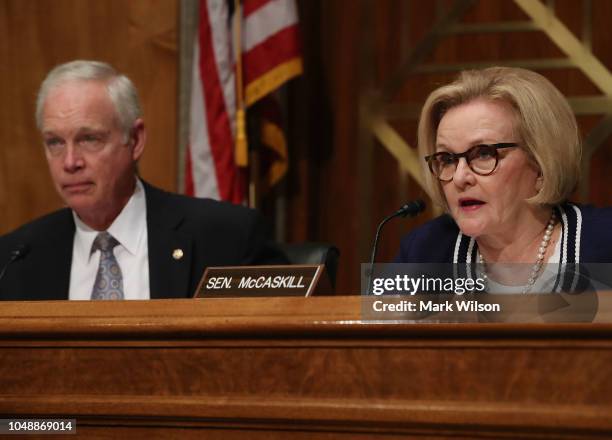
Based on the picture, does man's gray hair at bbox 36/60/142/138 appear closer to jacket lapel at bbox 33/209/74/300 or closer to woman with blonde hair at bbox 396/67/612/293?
jacket lapel at bbox 33/209/74/300

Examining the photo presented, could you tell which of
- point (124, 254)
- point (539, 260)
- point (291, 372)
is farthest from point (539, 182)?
point (124, 254)

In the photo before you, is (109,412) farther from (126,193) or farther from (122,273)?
(126,193)

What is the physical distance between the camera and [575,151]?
2270mm

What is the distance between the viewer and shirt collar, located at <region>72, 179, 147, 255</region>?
120 inches

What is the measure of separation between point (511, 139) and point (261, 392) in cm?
93

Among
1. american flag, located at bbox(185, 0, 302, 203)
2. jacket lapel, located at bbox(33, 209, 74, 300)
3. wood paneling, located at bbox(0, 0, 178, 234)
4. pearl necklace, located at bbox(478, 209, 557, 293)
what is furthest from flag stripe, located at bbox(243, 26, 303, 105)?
pearl necklace, located at bbox(478, 209, 557, 293)

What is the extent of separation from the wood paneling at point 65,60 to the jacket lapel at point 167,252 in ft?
4.56

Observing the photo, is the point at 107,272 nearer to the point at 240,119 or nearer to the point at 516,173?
the point at 240,119

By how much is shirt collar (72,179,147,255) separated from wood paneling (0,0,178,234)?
132 centimetres

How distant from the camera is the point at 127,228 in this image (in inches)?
122

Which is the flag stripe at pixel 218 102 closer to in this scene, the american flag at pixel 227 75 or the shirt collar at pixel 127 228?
the american flag at pixel 227 75

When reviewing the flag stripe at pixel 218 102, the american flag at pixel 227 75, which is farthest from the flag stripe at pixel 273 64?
the flag stripe at pixel 218 102

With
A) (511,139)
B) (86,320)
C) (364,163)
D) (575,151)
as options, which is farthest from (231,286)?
(364,163)

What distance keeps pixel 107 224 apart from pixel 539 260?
5.00 ft
